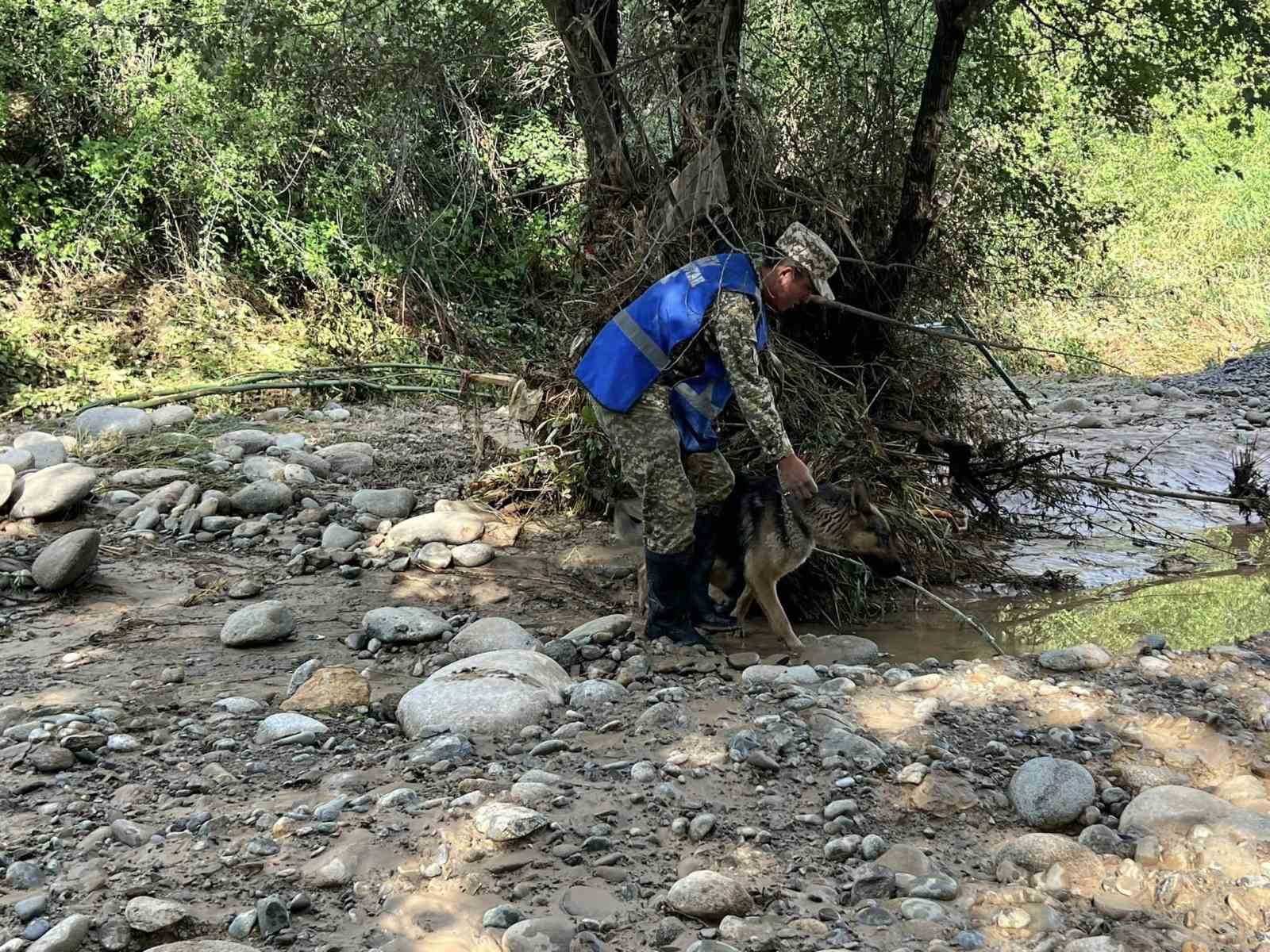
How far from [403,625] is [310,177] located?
10.7m

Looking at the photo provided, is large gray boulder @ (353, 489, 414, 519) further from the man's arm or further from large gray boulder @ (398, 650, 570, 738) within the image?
the man's arm

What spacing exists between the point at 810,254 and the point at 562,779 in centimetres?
305

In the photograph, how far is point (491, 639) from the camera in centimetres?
630

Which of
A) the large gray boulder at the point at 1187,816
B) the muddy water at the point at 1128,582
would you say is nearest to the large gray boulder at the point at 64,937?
the large gray boulder at the point at 1187,816

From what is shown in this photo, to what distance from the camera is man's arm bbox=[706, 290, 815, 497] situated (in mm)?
5844

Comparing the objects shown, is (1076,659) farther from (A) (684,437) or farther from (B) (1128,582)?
(B) (1128,582)

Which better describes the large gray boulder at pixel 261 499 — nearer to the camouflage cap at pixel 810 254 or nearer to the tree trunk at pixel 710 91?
the tree trunk at pixel 710 91

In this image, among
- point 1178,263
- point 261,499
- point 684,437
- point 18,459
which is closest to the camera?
point 684,437

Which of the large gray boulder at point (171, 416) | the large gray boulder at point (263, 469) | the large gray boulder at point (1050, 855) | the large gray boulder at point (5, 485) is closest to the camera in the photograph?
the large gray boulder at point (1050, 855)

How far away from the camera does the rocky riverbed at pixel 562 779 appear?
140 inches

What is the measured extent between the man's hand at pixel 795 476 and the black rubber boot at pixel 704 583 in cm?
92

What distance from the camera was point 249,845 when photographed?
3928 millimetres

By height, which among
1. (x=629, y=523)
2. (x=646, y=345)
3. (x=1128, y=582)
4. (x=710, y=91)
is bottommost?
(x=1128, y=582)

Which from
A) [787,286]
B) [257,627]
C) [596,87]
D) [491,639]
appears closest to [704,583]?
[491,639]
